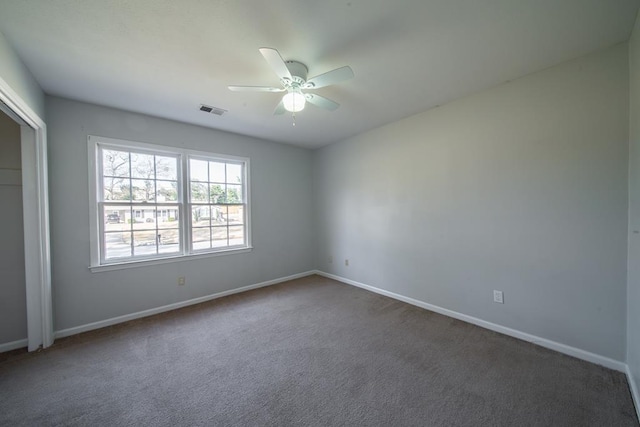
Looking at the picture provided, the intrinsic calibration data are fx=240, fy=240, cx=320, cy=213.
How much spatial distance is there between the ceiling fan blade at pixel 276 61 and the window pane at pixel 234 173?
2333 mm

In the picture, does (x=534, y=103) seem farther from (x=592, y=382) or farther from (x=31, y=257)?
(x=31, y=257)

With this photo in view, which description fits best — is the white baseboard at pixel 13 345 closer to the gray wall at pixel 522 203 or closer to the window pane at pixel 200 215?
the window pane at pixel 200 215

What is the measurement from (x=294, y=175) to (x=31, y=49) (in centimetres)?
329

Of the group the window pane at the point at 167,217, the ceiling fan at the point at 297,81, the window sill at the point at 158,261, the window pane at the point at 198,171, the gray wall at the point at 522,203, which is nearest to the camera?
the ceiling fan at the point at 297,81

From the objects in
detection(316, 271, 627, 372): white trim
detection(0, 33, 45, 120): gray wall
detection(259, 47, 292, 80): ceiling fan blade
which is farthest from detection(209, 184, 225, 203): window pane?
detection(316, 271, 627, 372): white trim

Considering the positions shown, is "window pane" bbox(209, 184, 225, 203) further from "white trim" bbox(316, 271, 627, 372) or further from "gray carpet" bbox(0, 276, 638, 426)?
"white trim" bbox(316, 271, 627, 372)

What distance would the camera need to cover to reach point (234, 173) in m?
3.96

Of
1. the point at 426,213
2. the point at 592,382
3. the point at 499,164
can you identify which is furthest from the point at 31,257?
the point at 592,382

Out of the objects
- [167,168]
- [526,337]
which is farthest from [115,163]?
[526,337]

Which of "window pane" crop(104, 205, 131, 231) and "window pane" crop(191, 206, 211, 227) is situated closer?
"window pane" crop(104, 205, 131, 231)

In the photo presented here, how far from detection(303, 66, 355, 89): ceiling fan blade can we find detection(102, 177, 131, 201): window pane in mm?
2621

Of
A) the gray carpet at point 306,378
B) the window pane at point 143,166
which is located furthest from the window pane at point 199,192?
the gray carpet at point 306,378

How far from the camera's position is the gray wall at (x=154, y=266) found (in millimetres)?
2607

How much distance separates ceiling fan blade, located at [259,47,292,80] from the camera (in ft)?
4.98
